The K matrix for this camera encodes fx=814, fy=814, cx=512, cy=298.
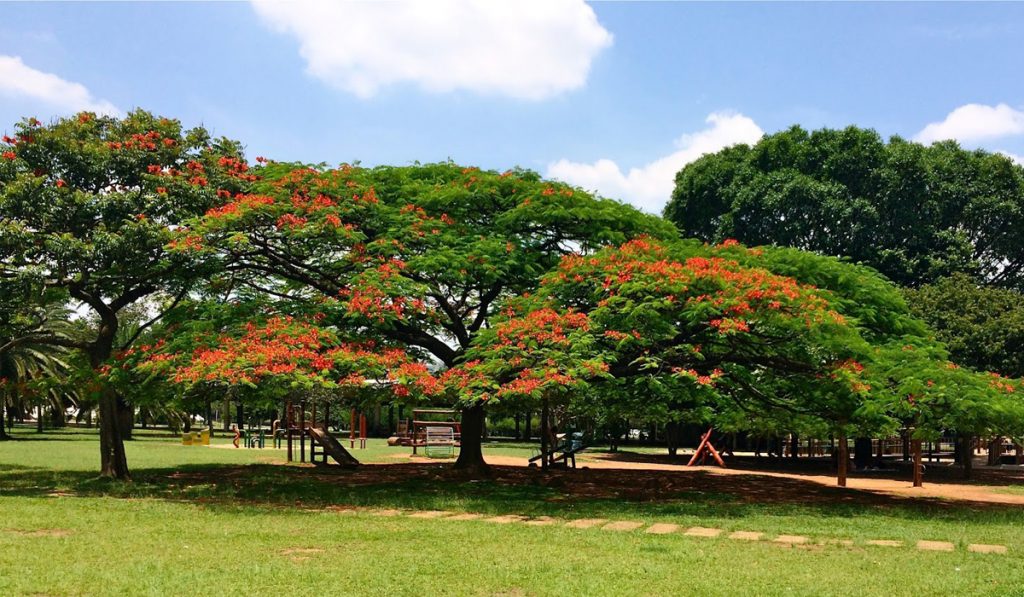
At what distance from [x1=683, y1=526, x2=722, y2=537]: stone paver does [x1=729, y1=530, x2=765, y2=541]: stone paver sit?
21cm

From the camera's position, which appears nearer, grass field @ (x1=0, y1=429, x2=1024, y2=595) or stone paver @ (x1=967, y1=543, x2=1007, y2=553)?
grass field @ (x1=0, y1=429, x2=1024, y2=595)

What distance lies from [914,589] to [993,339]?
22.7 meters

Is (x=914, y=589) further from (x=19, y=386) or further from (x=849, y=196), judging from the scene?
(x=849, y=196)

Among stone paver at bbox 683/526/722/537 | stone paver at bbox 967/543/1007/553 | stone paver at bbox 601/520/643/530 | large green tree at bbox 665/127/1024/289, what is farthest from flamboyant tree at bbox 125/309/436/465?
large green tree at bbox 665/127/1024/289

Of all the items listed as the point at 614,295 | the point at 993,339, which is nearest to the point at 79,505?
the point at 614,295

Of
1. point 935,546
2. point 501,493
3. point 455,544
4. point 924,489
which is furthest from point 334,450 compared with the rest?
point 935,546

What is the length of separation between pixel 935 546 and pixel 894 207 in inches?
1082

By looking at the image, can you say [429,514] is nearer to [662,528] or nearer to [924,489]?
[662,528]

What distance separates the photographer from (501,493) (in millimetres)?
16391

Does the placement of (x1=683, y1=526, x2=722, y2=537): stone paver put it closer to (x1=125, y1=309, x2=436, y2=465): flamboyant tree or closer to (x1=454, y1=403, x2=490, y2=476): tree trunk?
(x1=125, y1=309, x2=436, y2=465): flamboyant tree

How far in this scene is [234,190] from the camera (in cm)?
1844

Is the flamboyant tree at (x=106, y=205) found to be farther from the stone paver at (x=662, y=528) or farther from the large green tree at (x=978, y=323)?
the large green tree at (x=978, y=323)

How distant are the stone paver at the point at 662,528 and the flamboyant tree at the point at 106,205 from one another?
10102 millimetres

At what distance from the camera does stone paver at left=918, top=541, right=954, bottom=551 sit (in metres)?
10.3
